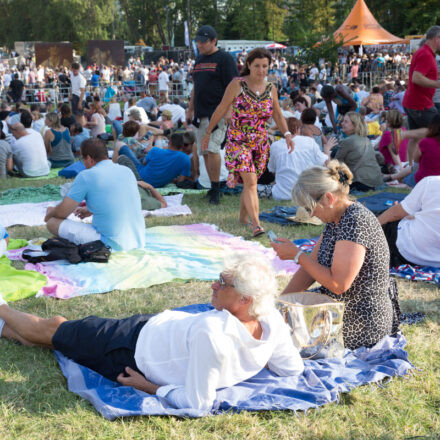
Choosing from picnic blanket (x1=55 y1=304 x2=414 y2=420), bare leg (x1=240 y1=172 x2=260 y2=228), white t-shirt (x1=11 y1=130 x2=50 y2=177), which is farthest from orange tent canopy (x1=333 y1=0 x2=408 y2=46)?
picnic blanket (x1=55 y1=304 x2=414 y2=420)

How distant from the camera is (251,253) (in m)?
2.72

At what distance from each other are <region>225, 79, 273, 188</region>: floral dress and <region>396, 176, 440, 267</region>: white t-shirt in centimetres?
174

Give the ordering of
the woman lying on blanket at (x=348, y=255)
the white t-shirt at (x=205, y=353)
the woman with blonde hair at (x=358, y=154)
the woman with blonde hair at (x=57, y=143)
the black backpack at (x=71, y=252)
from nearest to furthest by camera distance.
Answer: the white t-shirt at (x=205, y=353), the woman lying on blanket at (x=348, y=255), the black backpack at (x=71, y=252), the woman with blonde hair at (x=358, y=154), the woman with blonde hair at (x=57, y=143)

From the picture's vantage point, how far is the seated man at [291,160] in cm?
787

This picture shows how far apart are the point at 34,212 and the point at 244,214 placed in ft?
8.97

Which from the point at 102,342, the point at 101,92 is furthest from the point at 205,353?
the point at 101,92

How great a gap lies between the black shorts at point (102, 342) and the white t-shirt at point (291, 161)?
4985 millimetres

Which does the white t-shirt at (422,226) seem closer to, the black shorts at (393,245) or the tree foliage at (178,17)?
the black shorts at (393,245)

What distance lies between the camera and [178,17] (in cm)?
6762

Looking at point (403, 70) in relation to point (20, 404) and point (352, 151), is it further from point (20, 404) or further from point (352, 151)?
point (20, 404)

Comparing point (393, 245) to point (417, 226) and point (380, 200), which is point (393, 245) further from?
point (380, 200)

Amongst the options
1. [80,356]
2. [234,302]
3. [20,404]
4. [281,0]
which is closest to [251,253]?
[234,302]

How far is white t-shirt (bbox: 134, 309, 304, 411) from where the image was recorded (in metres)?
2.58

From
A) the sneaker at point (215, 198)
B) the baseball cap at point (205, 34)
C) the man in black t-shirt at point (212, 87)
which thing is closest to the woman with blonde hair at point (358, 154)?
the man in black t-shirt at point (212, 87)
